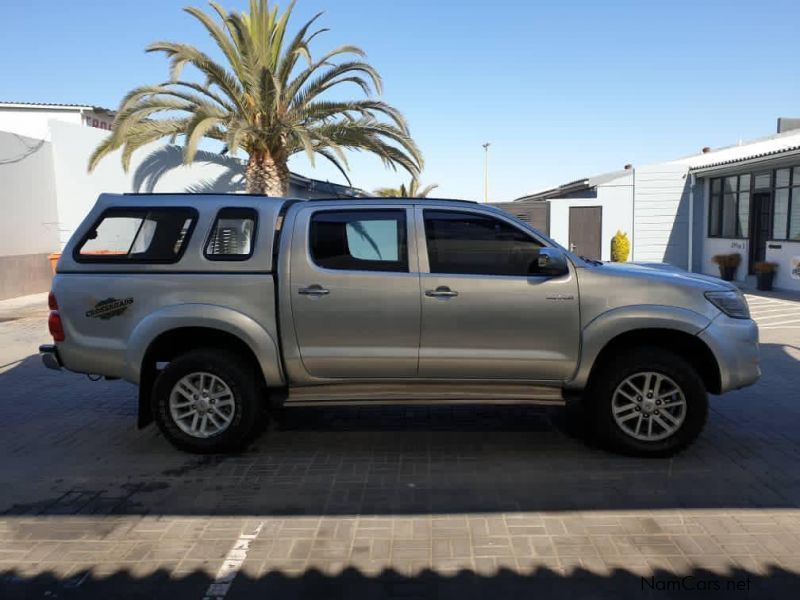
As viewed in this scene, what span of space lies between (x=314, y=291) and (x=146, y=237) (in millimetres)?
1412

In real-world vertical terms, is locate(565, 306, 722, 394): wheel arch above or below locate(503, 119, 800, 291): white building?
below

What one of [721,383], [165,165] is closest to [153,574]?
[721,383]

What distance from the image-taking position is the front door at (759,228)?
1717cm

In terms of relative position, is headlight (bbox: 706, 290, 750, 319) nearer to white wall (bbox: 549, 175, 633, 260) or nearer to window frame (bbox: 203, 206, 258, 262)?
window frame (bbox: 203, 206, 258, 262)

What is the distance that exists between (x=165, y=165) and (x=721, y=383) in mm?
15603

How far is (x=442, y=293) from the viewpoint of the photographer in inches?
186

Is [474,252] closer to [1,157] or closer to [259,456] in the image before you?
[259,456]

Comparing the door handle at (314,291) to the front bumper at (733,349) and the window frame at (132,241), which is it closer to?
the window frame at (132,241)

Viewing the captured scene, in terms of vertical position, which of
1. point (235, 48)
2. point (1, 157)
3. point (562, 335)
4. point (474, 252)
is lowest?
point (562, 335)

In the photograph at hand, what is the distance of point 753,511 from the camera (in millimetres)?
3949

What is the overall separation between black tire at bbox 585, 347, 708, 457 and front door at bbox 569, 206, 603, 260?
1786 cm

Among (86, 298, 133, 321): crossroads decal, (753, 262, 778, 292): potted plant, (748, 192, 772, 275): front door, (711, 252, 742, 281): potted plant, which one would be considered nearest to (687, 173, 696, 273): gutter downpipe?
(711, 252, 742, 281): potted plant

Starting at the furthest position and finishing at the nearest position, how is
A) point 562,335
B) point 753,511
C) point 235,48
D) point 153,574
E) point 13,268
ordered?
1. point 13,268
2. point 235,48
3. point 562,335
4. point 753,511
5. point 153,574

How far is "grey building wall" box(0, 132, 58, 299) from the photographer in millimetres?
14734
